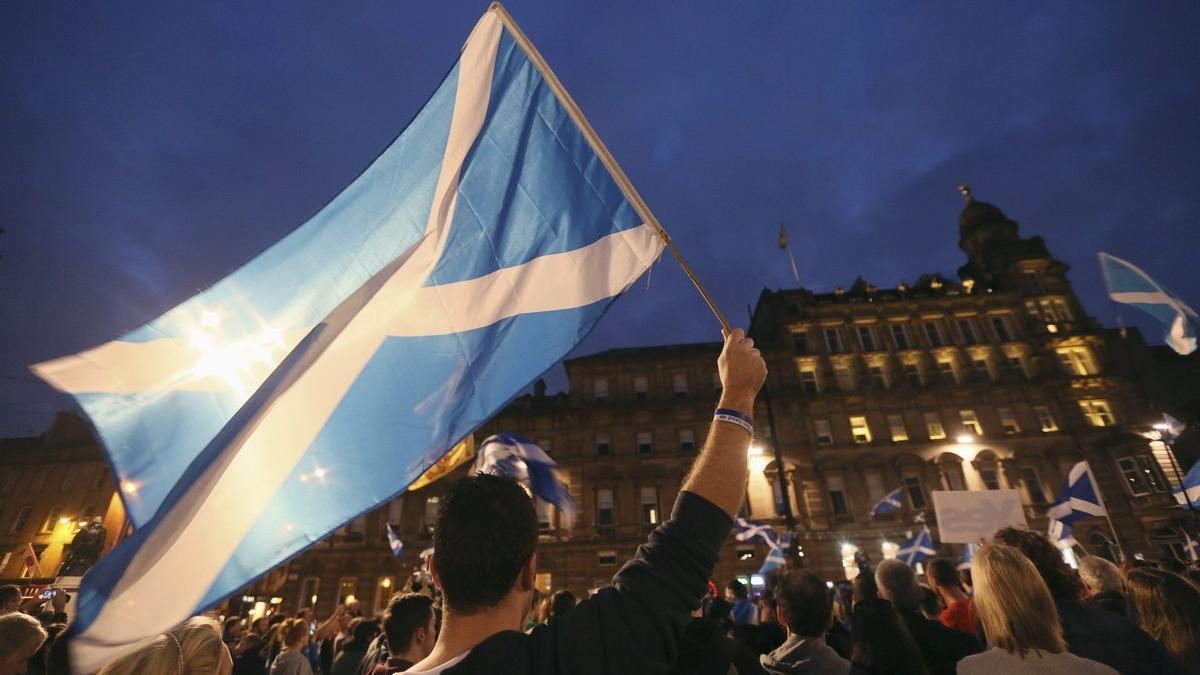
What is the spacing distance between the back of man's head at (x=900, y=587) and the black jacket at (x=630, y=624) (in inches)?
145

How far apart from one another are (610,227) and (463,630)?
2.73 m

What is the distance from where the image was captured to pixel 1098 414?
3684cm

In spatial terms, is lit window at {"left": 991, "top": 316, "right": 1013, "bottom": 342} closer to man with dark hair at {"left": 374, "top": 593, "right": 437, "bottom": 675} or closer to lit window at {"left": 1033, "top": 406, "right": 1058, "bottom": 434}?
lit window at {"left": 1033, "top": 406, "right": 1058, "bottom": 434}

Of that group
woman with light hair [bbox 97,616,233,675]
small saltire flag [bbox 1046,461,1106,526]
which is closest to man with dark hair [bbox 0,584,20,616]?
woman with light hair [bbox 97,616,233,675]

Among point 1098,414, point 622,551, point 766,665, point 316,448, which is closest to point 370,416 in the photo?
point 316,448

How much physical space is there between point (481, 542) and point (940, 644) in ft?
14.0

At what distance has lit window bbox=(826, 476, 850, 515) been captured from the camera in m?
34.7

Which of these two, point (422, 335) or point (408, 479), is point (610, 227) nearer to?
point (422, 335)

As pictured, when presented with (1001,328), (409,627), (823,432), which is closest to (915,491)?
(823,432)

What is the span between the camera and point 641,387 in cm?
4112

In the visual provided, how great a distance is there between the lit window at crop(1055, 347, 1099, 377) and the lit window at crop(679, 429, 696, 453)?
2597 cm

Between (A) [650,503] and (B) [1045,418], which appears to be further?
(B) [1045,418]

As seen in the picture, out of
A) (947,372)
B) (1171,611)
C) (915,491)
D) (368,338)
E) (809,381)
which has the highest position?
(947,372)

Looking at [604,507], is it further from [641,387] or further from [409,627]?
[409,627]
